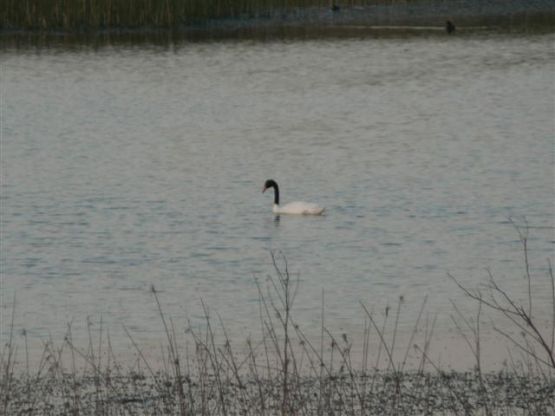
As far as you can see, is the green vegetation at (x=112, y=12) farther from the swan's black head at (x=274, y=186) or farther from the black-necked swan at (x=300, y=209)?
the black-necked swan at (x=300, y=209)

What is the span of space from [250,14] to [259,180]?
29.3 metres

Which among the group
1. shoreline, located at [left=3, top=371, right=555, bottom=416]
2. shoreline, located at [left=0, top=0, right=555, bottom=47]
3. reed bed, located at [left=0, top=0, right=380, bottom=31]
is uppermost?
shoreline, located at [left=3, top=371, right=555, bottom=416]

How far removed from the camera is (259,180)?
2317 centimetres

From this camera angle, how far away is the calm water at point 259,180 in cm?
1507

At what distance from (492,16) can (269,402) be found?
47.9m

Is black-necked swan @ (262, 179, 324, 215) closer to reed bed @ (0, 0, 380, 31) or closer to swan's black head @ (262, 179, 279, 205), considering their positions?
swan's black head @ (262, 179, 279, 205)

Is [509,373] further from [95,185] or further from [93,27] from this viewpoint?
[93,27]

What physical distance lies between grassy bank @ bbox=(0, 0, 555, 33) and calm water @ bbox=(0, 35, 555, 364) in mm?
4717

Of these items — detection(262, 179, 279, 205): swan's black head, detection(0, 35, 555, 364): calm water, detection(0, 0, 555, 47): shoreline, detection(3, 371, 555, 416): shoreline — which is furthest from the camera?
detection(0, 0, 555, 47): shoreline

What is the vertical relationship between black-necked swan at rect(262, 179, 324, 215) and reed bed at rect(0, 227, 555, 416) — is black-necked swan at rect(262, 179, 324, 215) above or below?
below

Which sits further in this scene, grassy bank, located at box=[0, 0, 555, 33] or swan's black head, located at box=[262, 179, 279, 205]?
grassy bank, located at box=[0, 0, 555, 33]

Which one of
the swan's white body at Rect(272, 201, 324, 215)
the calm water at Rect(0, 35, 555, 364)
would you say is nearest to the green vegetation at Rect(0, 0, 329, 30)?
the calm water at Rect(0, 35, 555, 364)

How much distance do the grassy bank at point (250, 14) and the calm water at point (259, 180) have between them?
472 cm

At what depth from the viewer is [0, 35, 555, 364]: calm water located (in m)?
15.1
